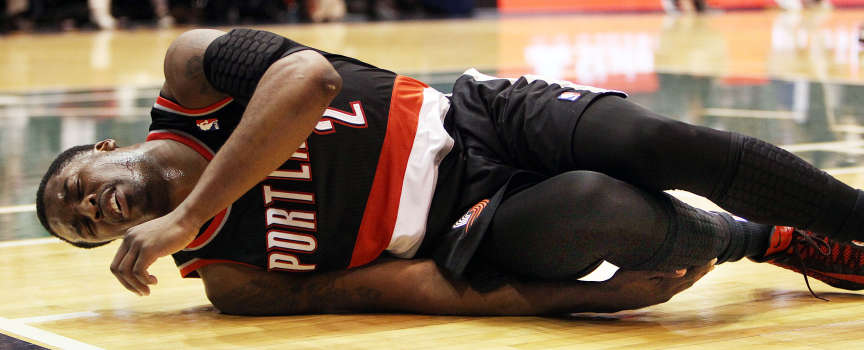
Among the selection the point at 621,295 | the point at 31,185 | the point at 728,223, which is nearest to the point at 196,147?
the point at 621,295

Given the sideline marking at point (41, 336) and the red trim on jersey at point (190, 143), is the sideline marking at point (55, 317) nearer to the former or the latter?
the sideline marking at point (41, 336)

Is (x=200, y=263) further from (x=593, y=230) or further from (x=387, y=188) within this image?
(x=593, y=230)

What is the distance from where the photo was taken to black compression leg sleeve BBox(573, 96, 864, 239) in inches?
94.8

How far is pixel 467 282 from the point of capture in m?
2.61

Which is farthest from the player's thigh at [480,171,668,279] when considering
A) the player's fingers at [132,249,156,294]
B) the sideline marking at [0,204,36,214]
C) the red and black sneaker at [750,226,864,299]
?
the sideline marking at [0,204,36,214]

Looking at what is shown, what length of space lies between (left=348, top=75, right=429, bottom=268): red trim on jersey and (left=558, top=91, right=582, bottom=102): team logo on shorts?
325mm

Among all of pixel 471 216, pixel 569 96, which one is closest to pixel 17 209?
pixel 471 216

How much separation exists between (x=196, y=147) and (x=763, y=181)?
1172mm

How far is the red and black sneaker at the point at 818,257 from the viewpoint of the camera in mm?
2691

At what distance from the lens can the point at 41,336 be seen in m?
2.44

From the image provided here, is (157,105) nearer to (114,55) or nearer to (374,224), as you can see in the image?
(374,224)

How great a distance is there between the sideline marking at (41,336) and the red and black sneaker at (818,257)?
1.51 meters

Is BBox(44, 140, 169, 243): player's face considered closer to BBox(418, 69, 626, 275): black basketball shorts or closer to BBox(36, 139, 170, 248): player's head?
BBox(36, 139, 170, 248): player's head

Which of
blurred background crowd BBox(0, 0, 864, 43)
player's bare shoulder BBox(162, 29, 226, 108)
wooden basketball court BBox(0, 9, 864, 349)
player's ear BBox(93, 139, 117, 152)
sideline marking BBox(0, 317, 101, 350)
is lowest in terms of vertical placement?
blurred background crowd BBox(0, 0, 864, 43)
